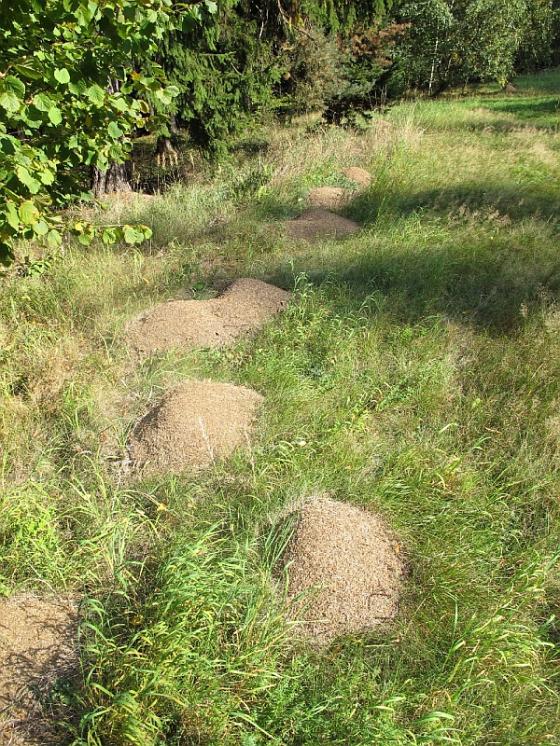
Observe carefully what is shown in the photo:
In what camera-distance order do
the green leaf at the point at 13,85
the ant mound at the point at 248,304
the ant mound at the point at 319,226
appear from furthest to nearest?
1. the ant mound at the point at 319,226
2. the ant mound at the point at 248,304
3. the green leaf at the point at 13,85

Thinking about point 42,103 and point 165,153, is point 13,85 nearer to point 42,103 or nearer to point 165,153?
point 42,103

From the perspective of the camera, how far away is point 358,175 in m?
7.73

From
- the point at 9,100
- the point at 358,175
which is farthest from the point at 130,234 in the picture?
the point at 358,175

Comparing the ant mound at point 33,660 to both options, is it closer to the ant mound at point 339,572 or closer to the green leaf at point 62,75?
the ant mound at point 339,572

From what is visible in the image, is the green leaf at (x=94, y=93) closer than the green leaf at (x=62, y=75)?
No

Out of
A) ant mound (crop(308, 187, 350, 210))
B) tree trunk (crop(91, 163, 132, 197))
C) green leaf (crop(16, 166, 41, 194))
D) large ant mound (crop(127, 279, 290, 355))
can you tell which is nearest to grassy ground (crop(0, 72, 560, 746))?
large ant mound (crop(127, 279, 290, 355))

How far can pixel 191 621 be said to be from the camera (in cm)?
→ 194

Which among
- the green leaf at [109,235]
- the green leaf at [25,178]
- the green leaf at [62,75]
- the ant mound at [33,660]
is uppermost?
the green leaf at [62,75]

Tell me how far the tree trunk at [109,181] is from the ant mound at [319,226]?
129 inches

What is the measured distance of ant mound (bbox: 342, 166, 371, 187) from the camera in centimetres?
756

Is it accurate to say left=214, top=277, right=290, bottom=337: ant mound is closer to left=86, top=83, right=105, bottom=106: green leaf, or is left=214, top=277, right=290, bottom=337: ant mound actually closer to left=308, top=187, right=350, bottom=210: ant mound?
left=86, top=83, right=105, bottom=106: green leaf

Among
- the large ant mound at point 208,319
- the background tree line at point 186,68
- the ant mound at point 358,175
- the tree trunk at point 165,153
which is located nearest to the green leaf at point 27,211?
the background tree line at point 186,68

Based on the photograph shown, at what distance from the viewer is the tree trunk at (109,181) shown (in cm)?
797

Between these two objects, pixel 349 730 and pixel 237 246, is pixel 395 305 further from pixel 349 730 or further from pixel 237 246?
pixel 349 730
